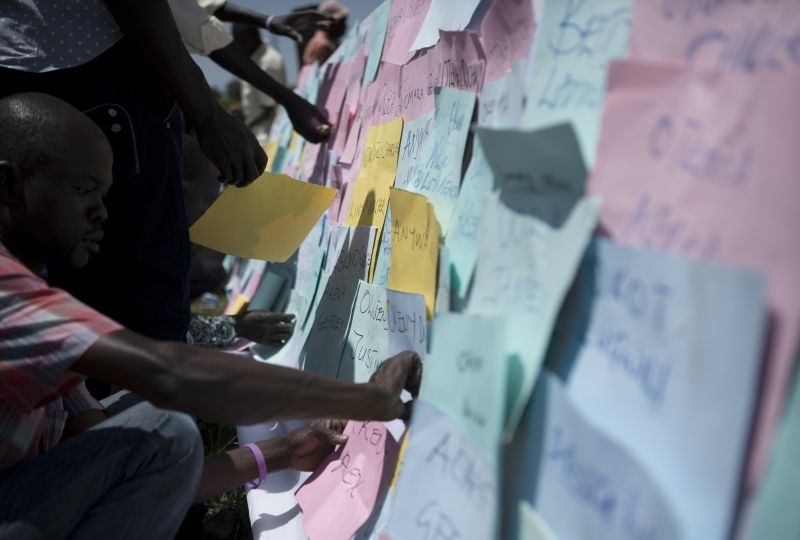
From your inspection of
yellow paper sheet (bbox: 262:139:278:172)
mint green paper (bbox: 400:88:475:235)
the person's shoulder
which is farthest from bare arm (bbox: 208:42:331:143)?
the person's shoulder

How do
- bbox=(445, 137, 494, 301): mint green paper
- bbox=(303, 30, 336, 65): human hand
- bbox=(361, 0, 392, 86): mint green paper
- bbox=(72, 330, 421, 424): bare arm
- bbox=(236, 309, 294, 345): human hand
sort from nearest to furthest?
bbox=(72, 330, 421, 424): bare arm → bbox=(445, 137, 494, 301): mint green paper → bbox=(361, 0, 392, 86): mint green paper → bbox=(236, 309, 294, 345): human hand → bbox=(303, 30, 336, 65): human hand

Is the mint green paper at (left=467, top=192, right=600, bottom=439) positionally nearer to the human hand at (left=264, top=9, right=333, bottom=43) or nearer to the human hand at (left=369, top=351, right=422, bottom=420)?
the human hand at (left=369, top=351, right=422, bottom=420)

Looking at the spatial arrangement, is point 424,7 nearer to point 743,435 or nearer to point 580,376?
point 580,376

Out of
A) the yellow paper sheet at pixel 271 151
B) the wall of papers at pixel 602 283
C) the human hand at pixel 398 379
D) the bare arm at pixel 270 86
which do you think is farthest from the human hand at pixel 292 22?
the human hand at pixel 398 379

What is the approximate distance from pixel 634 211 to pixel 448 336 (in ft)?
1.10

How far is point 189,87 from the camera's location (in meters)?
1.44

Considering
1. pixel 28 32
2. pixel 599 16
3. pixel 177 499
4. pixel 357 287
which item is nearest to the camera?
pixel 599 16

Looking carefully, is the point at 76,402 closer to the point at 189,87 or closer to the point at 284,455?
the point at 284,455

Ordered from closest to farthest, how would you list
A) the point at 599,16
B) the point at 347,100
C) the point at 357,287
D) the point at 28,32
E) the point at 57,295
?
the point at 599,16 → the point at 57,295 → the point at 28,32 → the point at 357,287 → the point at 347,100

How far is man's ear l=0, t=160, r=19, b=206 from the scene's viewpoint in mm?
1125

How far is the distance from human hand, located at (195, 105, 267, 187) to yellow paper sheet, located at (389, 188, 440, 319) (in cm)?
36

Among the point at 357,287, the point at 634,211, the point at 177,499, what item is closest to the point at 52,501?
the point at 177,499

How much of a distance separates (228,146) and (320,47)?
181 cm

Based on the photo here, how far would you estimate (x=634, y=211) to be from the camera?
774 millimetres
